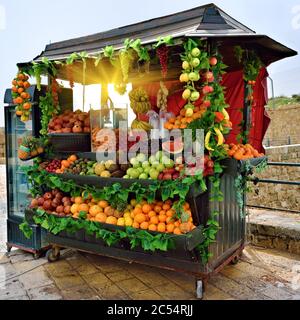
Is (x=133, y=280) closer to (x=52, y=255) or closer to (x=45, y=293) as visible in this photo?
(x=45, y=293)

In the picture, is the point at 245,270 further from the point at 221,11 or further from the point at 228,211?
the point at 221,11

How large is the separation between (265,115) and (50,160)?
3249 millimetres

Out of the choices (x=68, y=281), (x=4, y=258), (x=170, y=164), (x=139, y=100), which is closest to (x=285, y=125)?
(x=139, y=100)

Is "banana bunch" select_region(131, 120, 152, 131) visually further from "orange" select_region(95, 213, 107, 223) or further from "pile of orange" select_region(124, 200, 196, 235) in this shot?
"orange" select_region(95, 213, 107, 223)

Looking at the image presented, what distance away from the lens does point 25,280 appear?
410 centimetres

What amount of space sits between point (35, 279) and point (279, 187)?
31.8 ft

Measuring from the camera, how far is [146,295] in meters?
3.62

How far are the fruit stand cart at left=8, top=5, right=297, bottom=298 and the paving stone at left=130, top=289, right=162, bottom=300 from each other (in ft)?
1.11

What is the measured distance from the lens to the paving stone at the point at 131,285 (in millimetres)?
3767

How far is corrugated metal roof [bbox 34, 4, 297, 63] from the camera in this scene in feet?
10.7

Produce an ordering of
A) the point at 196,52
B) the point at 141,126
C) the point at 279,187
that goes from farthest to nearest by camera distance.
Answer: the point at 279,187 → the point at 141,126 → the point at 196,52

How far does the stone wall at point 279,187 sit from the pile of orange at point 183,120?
780 cm
